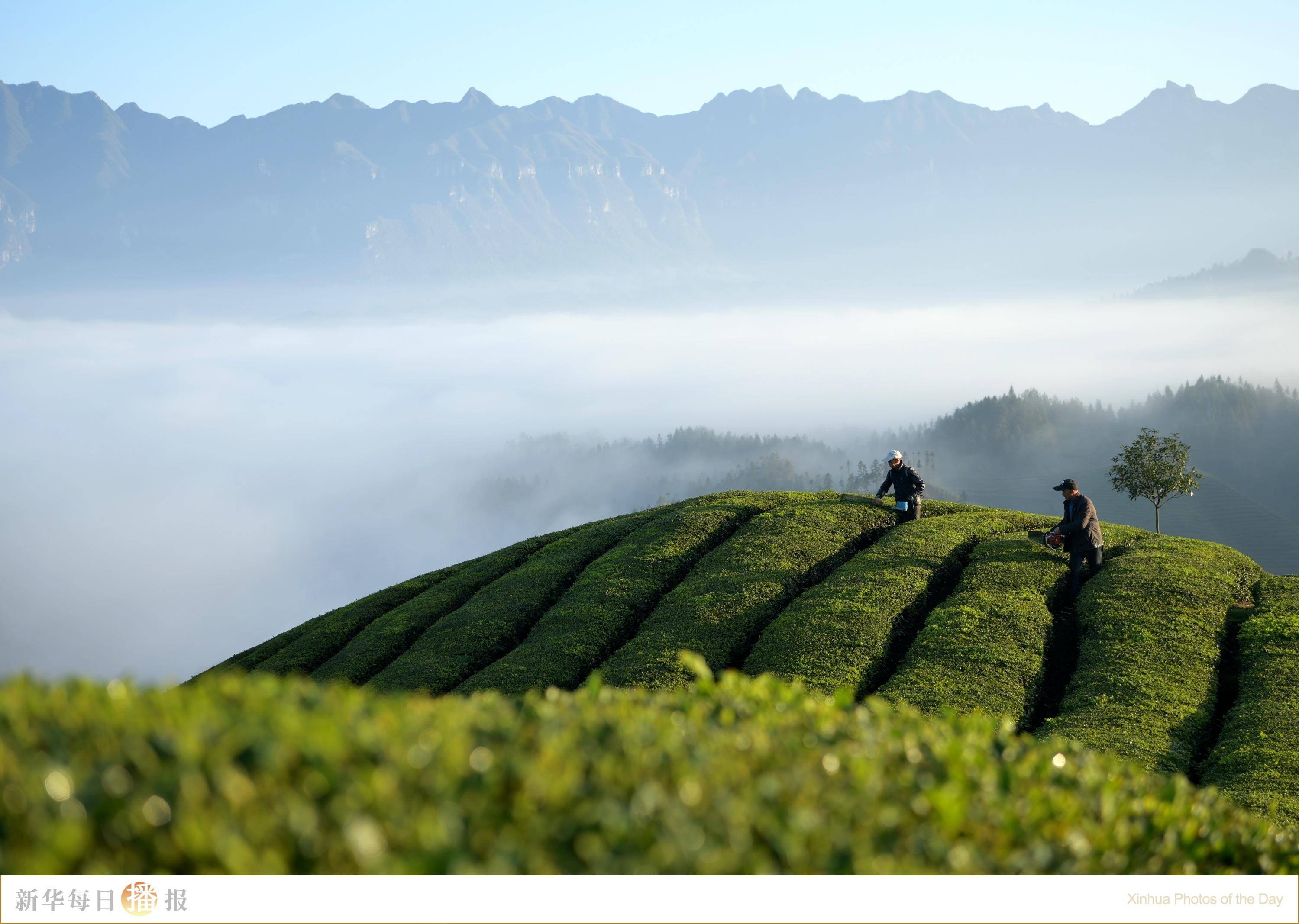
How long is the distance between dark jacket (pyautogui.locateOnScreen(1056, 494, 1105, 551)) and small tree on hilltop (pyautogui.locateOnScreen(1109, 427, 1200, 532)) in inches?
990

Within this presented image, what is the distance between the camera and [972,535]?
93.4 ft

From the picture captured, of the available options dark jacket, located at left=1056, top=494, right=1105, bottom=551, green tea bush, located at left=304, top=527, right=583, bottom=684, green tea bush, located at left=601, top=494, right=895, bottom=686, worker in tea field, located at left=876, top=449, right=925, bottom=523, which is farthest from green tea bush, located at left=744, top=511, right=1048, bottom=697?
green tea bush, located at left=304, top=527, right=583, bottom=684

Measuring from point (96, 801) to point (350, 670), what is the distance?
23.6 meters

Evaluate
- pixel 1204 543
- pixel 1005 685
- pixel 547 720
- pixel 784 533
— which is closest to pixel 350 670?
pixel 784 533

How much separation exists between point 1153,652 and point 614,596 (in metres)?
14.0

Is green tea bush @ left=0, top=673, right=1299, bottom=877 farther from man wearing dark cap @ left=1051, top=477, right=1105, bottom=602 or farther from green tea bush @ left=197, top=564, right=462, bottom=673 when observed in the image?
green tea bush @ left=197, top=564, right=462, bottom=673

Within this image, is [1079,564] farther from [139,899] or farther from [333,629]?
[139,899]

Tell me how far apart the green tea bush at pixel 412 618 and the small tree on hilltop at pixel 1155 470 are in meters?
31.8

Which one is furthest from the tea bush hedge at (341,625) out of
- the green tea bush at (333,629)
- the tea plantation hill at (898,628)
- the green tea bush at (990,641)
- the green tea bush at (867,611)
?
the green tea bush at (990,641)

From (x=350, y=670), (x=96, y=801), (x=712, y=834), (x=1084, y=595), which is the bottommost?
(x=350, y=670)

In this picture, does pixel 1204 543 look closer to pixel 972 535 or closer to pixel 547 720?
pixel 972 535

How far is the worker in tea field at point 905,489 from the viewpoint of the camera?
2989 centimetres

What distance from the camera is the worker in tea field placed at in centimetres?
2989

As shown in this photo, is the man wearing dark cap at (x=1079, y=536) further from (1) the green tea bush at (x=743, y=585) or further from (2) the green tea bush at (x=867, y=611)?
(1) the green tea bush at (x=743, y=585)
